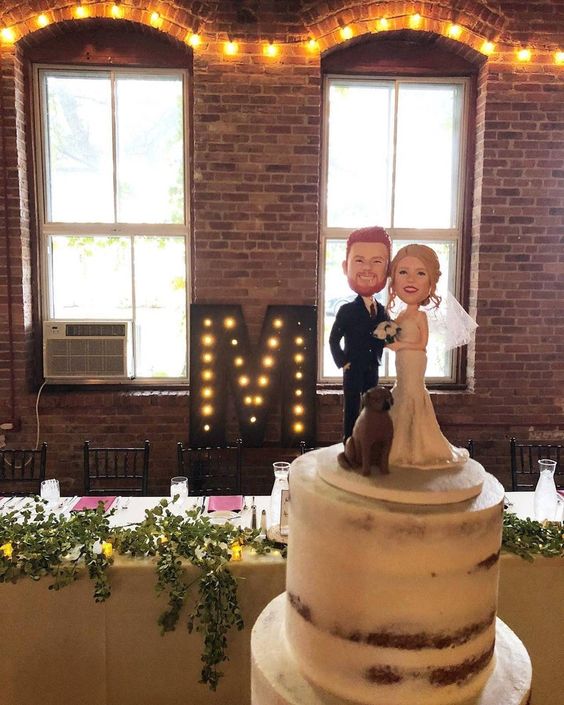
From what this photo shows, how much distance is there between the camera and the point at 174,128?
392 centimetres

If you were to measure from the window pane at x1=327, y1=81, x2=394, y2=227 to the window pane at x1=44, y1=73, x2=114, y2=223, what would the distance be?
4.96ft

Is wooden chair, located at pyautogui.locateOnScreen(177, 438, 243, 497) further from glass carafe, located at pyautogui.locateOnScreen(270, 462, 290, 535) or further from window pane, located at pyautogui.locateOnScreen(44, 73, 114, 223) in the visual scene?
window pane, located at pyautogui.locateOnScreen(44, 73, 114, 223)

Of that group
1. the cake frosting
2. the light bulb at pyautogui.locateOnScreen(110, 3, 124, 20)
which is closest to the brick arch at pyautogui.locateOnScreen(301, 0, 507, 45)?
the light bulb at pyautogui.locateOnScreen(110, 3, 124, 20)

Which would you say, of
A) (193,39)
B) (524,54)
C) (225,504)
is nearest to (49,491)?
(225,504)

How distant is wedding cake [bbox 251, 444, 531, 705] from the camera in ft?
3.92

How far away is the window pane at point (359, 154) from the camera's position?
3.95 meters

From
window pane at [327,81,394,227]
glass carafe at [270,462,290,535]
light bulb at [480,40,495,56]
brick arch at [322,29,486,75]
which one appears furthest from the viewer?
window pane at [327,81,394,227]

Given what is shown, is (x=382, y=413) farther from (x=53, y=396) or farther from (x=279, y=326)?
(x=53, y=396)

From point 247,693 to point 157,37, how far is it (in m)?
3.72

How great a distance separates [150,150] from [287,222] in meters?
1.07

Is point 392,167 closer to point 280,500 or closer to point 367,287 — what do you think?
point 280,500

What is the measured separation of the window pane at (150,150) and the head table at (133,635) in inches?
105

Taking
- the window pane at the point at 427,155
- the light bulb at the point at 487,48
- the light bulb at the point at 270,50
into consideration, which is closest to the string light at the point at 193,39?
the light bulb at the point at 270,50

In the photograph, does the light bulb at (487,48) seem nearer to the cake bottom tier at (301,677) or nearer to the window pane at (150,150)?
the window pane at (150,150)
